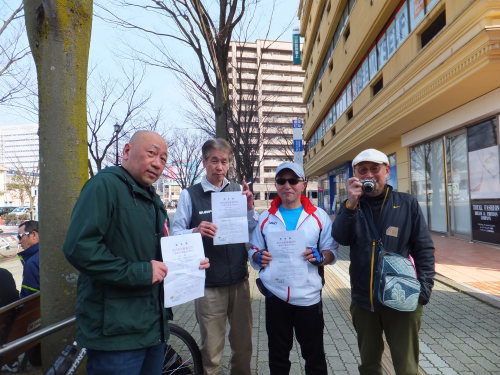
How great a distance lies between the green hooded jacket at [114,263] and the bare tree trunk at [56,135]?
785mm

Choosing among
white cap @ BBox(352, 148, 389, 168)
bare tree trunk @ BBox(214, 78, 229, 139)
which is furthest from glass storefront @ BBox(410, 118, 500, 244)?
white cap @ BBox(352, 148, 389, 168)

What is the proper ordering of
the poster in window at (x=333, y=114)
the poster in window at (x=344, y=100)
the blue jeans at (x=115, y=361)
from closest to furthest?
the blue jeans at (x=115, y=361)
the poster in window at (x=344, y=100)
the poster in window at (x=333, y=114)

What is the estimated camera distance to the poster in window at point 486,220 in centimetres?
827

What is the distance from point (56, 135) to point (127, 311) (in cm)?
134

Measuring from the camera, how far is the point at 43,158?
220 centimetres

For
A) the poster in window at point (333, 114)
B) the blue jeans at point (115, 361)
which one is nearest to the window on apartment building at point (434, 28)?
the blue jeans at point (115, 361)

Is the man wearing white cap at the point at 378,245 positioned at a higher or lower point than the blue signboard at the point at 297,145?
lower

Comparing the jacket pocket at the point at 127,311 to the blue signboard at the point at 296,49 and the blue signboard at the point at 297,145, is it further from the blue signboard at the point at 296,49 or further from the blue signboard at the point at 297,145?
the blue signboard at the point at 296,49

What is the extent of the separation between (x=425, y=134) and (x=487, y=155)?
276 centimetres

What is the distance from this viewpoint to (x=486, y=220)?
8625 millimetres

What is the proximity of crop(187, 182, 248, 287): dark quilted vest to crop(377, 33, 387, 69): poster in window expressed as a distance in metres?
12.3

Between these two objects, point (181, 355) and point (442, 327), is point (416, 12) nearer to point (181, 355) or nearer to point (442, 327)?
point (442, 327)

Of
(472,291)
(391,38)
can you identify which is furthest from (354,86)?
(472,291)

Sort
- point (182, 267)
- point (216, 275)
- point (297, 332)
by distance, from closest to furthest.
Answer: point (182, 267) → point (297, 332) → point (216, 275)
